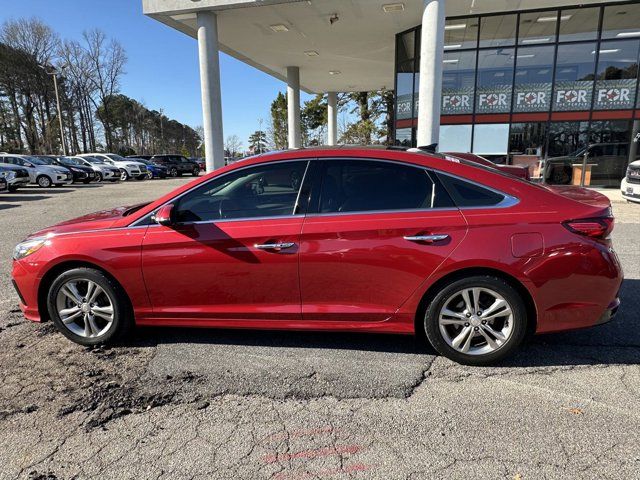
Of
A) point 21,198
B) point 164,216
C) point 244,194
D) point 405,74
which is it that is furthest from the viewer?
→ point 405,74

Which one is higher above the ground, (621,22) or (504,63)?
(621,22)

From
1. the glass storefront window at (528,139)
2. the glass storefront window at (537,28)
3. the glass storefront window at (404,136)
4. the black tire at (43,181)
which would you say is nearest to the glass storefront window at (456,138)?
the glass storefront window at (404,136)

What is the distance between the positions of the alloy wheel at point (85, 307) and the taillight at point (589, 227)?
357 centimetres

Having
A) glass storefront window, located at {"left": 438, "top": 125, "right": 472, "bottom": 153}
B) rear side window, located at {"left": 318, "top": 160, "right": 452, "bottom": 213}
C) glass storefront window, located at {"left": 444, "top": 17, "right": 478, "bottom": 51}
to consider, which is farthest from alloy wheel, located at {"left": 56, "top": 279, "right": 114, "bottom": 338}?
glass storefront window, located at {"left": 444, "top": 17, "right": 478, "bottom": 51}

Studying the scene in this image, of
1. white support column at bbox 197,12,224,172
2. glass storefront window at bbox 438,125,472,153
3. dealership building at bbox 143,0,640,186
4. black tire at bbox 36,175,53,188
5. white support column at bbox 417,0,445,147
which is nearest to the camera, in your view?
white support column at bbox 417,0,445,147

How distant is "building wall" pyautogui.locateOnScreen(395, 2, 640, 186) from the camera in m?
14.0

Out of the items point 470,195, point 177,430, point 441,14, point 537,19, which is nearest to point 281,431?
point 177,430

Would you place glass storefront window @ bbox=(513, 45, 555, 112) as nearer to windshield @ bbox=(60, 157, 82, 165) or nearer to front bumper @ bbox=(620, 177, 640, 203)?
front bumper @ bbox=(620, 177, 640, 203)

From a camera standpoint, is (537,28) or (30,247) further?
(537,28)

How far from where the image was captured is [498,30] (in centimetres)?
1443

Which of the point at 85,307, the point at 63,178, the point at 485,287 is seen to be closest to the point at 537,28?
the point at 485,287

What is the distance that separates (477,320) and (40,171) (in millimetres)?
23252

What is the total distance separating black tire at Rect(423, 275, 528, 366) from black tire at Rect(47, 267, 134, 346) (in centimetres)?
243

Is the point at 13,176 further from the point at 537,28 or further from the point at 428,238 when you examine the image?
the point at 537,28
